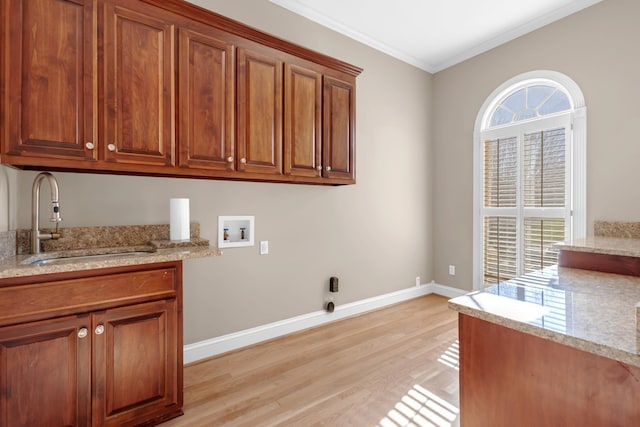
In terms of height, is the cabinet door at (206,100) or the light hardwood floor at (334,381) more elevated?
the cabinet door at (206,100)

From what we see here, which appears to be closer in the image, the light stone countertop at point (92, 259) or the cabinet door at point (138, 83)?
the light stone countertop at point (92, 259)

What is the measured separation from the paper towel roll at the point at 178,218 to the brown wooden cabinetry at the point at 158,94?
0.68 ft

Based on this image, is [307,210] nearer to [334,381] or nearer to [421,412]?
[334,381]

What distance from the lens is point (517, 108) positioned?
11.3 feet

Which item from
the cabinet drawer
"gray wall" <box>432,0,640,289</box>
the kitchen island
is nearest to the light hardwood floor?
the cabinet drawer

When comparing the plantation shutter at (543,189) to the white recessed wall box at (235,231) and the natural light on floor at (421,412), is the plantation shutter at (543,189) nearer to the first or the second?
the natural light on floor at (421,412)

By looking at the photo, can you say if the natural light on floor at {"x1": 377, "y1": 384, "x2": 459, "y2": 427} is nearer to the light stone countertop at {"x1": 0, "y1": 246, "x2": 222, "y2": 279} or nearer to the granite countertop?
the granite countertop

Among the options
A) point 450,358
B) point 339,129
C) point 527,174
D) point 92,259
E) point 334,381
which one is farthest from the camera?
point 527,174

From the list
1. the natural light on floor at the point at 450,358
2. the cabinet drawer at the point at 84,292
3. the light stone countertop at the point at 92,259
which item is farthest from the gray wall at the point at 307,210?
the natural light on floor at the point at 450,358

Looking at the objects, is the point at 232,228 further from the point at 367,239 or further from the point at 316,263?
the point at 367,239

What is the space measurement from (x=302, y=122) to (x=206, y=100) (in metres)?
0.79

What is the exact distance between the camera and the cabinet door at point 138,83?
67.7 inches

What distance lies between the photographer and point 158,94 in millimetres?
1881

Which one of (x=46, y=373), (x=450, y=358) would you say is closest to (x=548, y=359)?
(x=450, y=358)
